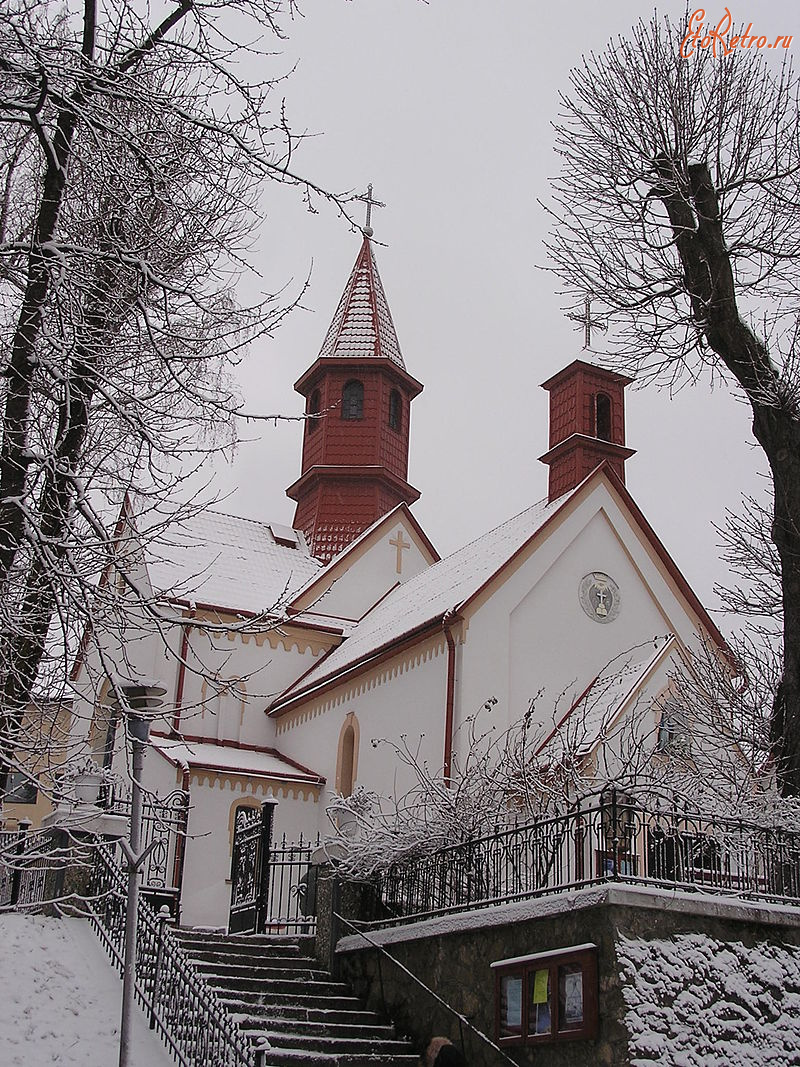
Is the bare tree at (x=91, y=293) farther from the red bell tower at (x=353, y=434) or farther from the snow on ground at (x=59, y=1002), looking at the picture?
the red bell tower at (x=353, y=434)

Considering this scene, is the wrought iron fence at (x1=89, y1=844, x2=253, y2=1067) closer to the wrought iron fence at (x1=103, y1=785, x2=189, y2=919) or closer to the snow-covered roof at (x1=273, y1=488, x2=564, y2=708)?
the wrought iron fence at (x1=103, y1=785, x2=189, y2=919)

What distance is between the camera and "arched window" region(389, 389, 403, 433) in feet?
98.0

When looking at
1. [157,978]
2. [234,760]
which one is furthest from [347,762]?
[157,978]

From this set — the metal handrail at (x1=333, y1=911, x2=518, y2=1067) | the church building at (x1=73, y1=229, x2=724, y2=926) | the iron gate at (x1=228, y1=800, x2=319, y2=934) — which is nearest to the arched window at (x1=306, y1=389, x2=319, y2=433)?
the church building at (x1=73, y1=229, x2=724, y2=926)

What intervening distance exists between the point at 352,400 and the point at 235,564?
5.73 m

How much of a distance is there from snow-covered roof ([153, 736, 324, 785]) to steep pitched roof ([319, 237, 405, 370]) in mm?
11021

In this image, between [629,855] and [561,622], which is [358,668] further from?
[629,855]

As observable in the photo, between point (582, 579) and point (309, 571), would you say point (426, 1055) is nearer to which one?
point (582, 579)

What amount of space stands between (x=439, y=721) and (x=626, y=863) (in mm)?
7004

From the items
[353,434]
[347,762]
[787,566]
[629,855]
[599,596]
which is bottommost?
[629,855]

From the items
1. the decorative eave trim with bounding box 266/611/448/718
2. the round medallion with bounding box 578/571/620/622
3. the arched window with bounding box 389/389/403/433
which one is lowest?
the decorative eave trim with bounding box 266/611/448/718

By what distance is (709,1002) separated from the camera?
966 cm

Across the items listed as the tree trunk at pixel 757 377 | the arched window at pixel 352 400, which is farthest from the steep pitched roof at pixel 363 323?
the tree trunk at pixel 757 377

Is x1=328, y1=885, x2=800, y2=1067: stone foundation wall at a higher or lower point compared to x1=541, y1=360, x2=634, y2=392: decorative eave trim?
lower
